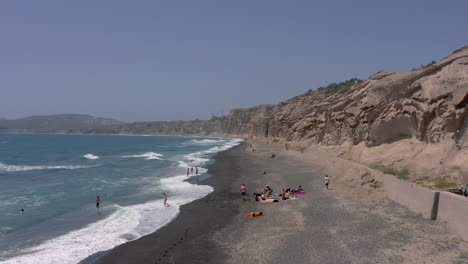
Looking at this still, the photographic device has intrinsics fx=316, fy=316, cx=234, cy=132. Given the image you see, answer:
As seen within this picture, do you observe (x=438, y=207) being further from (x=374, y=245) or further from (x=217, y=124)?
(x=217, y=124)

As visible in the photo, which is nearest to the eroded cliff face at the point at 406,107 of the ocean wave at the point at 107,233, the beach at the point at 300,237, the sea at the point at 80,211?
the beach at the point at 300,237

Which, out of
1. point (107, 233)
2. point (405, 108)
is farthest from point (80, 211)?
point (405, 108)

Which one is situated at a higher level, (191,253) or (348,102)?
(348,102)

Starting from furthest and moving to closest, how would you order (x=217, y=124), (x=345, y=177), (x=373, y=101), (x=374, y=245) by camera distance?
(x=217, y=124) < (x=373, y=101) < (x=345, y=177) < (x=374, y=245)

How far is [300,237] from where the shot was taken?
42.3 feet

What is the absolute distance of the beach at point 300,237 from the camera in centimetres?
1082

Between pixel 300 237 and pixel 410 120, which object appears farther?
pixel 410 120

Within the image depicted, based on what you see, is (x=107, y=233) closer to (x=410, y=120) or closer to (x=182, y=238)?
(x=182, y=238)

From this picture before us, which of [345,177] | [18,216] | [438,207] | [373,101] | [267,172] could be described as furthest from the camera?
[267,172]

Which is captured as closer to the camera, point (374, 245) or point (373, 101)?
point (374, 245)

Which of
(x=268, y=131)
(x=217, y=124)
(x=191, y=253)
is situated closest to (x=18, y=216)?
(x=191, y=253)

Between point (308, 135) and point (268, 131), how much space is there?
42.9 m

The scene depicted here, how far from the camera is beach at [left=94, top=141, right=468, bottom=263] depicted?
10820 millimetres

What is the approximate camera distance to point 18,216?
735 inches
